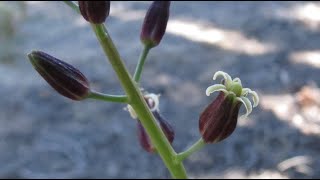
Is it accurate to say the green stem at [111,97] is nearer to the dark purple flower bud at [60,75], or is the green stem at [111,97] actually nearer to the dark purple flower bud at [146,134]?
the dark purple flower bud at [60,75]

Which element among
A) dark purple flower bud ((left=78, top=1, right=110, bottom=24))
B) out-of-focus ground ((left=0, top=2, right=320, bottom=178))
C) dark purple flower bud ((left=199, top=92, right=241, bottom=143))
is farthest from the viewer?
out-of-focus ground ((left=0, top=2, right=320, bottom=178))

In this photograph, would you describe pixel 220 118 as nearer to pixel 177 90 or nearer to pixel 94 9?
pixel 94 9

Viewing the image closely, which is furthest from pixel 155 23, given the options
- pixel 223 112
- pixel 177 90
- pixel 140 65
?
pixel 177 90

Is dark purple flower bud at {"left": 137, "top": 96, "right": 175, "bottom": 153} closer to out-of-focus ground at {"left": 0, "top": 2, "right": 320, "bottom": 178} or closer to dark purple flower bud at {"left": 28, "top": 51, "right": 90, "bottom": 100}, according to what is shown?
dark purple flower bud at {"left": 28, "top": 51, "right": 90, "bottom": 100}

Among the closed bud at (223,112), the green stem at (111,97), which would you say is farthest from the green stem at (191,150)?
the green stem at (111,97)

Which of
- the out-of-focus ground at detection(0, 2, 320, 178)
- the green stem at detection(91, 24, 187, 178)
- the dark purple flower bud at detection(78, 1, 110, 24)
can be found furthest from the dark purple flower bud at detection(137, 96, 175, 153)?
the out-of-focus ground at detection(0, 2, 320, 178)
